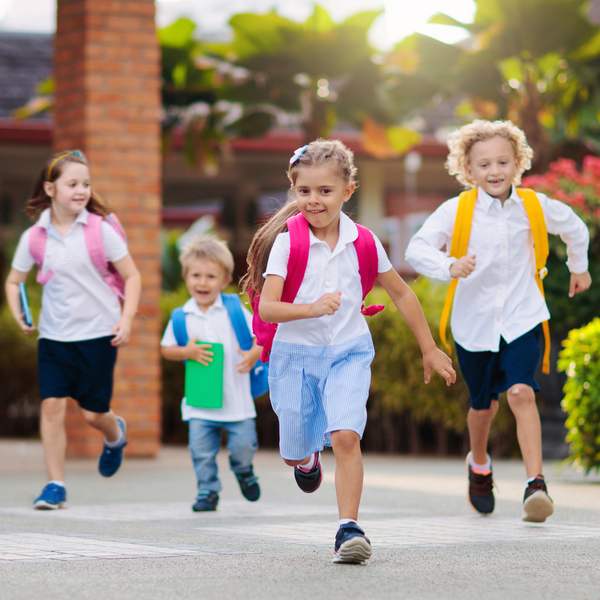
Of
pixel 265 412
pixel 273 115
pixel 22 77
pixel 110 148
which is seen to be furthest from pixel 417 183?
pixel 110 148

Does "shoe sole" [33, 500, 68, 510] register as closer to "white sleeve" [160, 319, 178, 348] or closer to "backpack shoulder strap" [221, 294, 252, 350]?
"white sleeve" [160, 319, 178, 348]

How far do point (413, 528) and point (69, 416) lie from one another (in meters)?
4.94

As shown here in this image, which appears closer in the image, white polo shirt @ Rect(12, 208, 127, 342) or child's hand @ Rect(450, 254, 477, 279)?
child's hand @ Rect(450, 254, 477, 279)

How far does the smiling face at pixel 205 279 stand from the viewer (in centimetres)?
614

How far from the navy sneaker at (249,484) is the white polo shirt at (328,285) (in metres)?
1.87

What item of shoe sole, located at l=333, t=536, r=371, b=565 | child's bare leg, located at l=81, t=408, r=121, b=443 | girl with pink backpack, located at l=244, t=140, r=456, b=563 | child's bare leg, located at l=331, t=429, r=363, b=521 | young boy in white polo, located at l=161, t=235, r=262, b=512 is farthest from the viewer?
child's bare leg, located at l=81, t=408, r=121, b=443

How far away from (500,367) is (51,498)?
2.51 metres

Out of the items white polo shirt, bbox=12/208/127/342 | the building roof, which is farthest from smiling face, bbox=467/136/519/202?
the building roof

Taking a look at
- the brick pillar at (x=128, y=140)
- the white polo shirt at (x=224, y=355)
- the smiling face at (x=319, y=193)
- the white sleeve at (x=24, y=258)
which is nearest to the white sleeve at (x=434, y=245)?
the smiling face at (x=319, y=193)

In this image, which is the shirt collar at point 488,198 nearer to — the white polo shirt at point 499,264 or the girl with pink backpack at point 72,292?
the white polo shirt at point 499,264

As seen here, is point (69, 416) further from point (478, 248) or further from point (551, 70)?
point (551, 70)

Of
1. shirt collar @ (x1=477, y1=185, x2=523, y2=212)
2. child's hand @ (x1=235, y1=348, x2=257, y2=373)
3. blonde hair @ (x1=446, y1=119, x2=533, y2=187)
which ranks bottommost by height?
child's hand @ (x1=235, y1=348, x2=257, y2=373)

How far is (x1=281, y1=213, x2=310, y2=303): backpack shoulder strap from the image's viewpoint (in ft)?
14.0

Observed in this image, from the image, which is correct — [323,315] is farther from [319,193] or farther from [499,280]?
[499,280]
